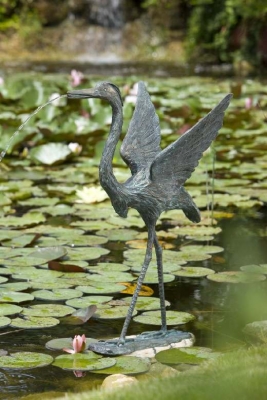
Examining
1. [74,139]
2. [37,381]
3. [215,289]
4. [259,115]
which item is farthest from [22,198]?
[259,115]

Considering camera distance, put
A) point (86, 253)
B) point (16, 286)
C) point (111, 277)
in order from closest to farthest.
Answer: point (16, 286)
point (111, 277)
point (86, 253)

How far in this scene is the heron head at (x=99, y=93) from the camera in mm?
2719

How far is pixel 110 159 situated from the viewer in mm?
2754

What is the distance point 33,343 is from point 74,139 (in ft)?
11.6

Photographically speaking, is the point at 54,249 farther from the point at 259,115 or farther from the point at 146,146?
the point at 259,115

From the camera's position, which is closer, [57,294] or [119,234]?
[57,294]

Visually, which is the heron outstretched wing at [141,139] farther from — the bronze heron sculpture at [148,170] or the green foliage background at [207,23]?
the green foliage background at [207,23]

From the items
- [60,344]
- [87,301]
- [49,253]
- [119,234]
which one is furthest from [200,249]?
[60,344]

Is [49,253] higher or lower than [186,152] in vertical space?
lower

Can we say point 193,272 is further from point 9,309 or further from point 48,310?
point 9,309

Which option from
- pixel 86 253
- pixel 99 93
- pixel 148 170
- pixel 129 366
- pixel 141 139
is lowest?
pixel 129 366

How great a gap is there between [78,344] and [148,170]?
2.06ft

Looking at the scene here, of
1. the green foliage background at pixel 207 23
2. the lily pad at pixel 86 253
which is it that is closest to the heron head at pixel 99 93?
the lily pad at pixel 86 253

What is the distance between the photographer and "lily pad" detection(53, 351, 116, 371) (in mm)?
2670
